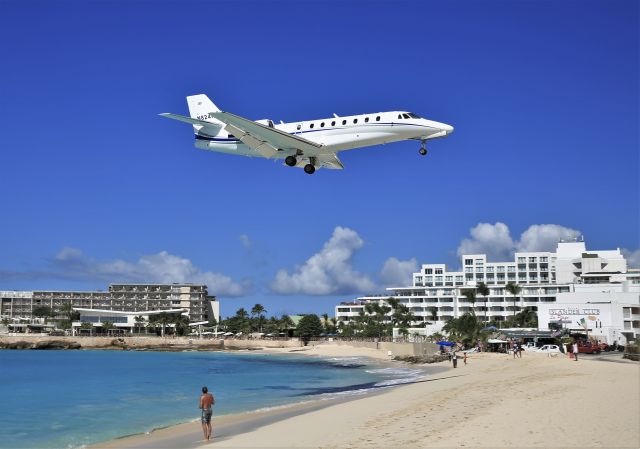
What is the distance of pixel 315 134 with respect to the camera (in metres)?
35.4

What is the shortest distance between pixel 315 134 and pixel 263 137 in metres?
2.81

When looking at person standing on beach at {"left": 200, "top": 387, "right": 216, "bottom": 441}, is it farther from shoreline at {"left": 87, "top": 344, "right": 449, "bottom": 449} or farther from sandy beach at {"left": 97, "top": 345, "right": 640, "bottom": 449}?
sandy beach at {"left": 97, "top": 345, "right": 640, "bottom": 449}

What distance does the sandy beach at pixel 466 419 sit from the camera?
766 inches

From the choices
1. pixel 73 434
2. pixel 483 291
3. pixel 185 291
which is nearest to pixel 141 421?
pixel 73 434

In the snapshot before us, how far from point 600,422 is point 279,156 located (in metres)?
21.7

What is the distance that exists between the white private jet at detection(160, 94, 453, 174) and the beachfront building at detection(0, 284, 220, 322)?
156m

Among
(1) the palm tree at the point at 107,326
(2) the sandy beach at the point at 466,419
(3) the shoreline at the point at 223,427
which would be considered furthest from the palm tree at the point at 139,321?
(2) the sandy beach at the point at 466,419

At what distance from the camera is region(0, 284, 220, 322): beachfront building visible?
614ft

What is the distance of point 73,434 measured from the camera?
32750 millimetres

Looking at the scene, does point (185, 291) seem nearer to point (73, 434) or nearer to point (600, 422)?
point (73, 434)

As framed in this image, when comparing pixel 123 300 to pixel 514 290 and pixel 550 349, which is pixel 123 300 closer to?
pixel 514 290

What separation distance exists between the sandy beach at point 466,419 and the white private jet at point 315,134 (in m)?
12.6

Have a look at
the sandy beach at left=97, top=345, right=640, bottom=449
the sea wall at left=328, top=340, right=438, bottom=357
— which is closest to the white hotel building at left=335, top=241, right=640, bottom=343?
the sea wall at left=328, top=340, right=438, bottom=357

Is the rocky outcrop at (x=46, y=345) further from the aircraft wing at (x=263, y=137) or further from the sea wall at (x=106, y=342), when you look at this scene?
the aircraft wing at (x=263, y=137)
